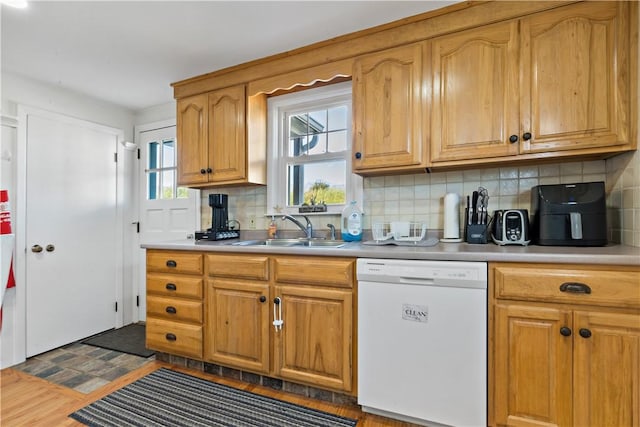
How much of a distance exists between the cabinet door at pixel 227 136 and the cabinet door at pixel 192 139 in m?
0.07

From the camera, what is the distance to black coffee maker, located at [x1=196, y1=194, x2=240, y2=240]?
2426 millimetres

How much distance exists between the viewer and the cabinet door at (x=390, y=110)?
1.80m

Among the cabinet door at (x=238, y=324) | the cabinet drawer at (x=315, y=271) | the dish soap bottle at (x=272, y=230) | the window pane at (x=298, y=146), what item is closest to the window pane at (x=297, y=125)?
the window pane at (x=298, y=146)

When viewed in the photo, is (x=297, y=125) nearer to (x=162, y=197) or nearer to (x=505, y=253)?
(x=162, y=197)

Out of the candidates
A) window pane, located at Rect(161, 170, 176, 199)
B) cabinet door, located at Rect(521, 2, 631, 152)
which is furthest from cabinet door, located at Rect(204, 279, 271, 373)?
cabinet door, located at Rect(521, 2, 631, 152)

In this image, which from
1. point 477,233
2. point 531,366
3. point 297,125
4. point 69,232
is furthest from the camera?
point 69,232

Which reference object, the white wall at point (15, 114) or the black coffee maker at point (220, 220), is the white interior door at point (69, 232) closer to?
the white wall at point (15, 114)

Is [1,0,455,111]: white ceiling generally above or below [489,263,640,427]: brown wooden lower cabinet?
above

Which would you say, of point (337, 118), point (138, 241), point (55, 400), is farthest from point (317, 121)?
point (55, 400)

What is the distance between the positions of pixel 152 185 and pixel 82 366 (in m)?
1.78

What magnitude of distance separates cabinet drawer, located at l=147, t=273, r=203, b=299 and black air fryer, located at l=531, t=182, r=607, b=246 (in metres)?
2.16

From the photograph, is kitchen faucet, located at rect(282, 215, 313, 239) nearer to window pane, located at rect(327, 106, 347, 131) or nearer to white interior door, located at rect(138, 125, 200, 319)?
window pane, located at rect(327, 106, 347, 131)

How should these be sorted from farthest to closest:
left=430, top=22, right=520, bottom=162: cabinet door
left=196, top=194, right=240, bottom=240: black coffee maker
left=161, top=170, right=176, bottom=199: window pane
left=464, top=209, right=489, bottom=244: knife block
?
left=161, top=170, right=176, bottom=199: window pane → left=196, top=194, right=240, bottom=240: black coffee maker → left=464, top=209, right=489, bottom=244: knife block → left=430, top=22, right=520, bottom=162: cabinet door

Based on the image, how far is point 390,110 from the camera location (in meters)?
1.87
